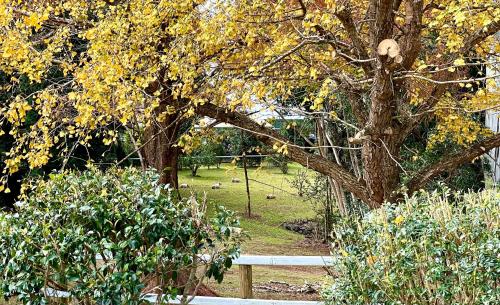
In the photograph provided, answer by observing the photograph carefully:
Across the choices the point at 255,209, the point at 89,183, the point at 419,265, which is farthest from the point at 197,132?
the point at 255,209

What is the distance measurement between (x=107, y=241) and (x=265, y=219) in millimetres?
12921

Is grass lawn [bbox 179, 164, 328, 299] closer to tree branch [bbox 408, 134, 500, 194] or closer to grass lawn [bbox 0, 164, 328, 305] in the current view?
grass lawn [bbox 0, 164, 328, 305]

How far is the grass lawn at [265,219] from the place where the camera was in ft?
33.3

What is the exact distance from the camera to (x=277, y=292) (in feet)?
29.0

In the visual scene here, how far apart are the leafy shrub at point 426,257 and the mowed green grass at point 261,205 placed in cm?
737

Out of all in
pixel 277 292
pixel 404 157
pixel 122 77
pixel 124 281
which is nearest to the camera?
pixel 124 281

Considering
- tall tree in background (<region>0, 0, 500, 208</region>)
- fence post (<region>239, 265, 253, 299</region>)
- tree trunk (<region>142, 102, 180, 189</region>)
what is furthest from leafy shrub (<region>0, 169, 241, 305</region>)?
tree trunk (<region>142, 102, 180, 189</region>)

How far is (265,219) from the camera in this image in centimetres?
1650

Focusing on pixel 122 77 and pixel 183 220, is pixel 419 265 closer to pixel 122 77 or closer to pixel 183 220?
pixel 183 220

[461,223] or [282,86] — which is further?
[282,86]

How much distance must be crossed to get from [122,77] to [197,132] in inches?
47.4

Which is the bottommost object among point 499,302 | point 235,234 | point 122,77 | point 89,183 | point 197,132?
point 499,302

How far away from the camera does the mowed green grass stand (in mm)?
13445

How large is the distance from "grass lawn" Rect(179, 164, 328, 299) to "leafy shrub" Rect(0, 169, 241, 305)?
2.44 meters
